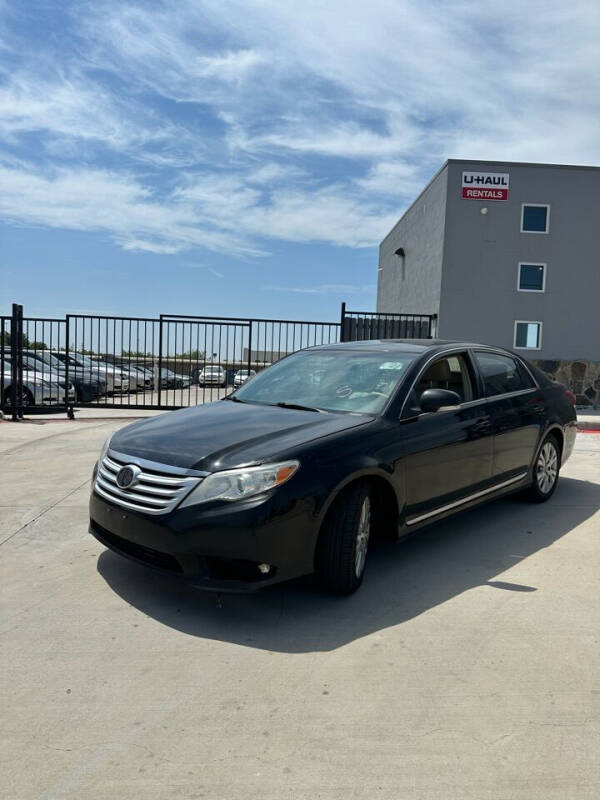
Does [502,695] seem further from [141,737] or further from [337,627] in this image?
[141,737]

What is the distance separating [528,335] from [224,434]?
57.8 ft

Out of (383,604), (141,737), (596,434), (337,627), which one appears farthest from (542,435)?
(596,434)

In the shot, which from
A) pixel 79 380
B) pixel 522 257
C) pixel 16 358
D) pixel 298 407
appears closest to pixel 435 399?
pixel 298 407

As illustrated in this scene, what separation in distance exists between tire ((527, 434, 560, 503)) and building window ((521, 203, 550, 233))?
1492cm

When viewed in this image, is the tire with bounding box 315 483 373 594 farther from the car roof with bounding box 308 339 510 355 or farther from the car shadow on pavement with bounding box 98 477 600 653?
the car roof with bounding box 308 339 510 355

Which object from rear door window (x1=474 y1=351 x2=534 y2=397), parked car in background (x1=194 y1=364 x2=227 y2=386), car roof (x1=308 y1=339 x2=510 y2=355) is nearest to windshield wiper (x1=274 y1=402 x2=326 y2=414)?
car roof (x1=308 y1=339 x2=510 y2=355)

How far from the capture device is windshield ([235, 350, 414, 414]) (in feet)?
14.2

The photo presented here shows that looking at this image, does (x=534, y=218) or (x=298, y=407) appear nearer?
(x=298, y=407)

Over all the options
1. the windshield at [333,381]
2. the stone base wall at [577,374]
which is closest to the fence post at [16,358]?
the windshield at [333,381]

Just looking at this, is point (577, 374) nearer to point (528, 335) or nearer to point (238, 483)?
point (528, 335)

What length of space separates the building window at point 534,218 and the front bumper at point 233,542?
1823cm

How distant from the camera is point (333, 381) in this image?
4.67m

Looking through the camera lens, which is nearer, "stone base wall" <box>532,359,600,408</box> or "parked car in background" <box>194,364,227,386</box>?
"stone base wall" <box>532,359,600,408</box>

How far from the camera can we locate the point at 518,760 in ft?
7.59
